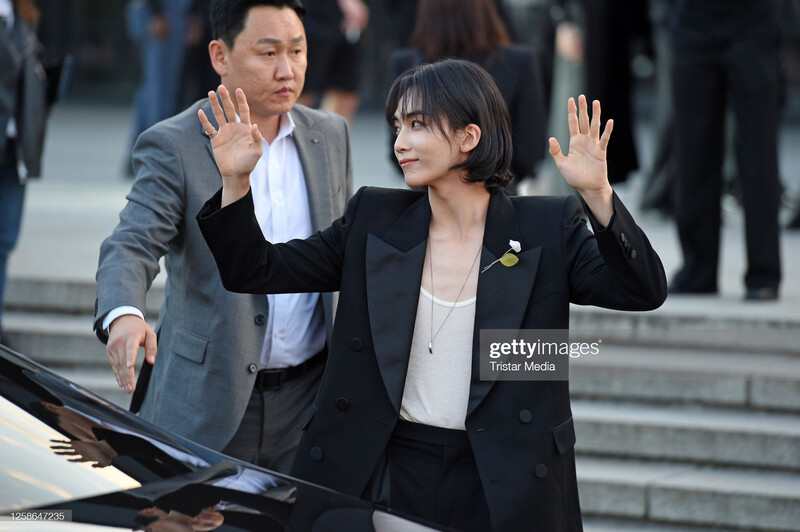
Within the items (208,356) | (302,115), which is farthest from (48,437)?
(302,115)

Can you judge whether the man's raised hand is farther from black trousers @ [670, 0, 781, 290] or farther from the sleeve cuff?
black trousers @ [670, 0, 781, 290]

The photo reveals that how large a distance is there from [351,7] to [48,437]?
6.51 metres

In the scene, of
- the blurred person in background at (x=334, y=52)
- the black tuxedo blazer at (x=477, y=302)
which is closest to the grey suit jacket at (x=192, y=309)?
the black tuxedo blazer at (x=477, y=302)

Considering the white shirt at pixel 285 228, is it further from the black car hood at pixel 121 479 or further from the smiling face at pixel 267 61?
the black car hood at pixel 121 479

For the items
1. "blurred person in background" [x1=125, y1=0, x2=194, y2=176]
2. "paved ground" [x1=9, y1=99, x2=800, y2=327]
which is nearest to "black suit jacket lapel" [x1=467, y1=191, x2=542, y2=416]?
"paved ground" [x1=9, y1=99, x2=800, y2=327]

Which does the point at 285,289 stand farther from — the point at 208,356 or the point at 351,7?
the point at 351,7

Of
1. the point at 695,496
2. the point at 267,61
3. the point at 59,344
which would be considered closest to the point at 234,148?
the point at 267,61

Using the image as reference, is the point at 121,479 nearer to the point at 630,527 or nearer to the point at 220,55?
the point at 220,55

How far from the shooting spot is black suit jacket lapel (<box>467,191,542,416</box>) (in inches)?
107

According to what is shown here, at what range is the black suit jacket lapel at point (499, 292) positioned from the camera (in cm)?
271

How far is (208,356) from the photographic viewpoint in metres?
3.30

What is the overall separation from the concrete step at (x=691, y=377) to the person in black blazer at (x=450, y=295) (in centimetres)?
241

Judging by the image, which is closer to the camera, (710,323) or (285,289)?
(285,289)

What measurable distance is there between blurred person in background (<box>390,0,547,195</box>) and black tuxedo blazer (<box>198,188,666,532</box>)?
2187mm
